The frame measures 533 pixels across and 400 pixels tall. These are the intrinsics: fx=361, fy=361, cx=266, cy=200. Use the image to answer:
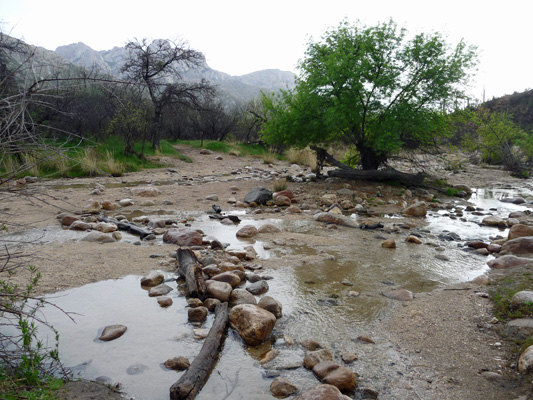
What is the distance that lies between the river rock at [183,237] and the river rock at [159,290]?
156cm

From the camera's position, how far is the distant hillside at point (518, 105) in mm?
36500

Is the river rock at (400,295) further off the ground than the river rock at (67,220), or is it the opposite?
the river rock at (400,295)

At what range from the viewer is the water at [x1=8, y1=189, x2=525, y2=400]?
8.29 ft

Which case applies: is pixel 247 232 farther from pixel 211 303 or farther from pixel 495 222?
pixel 495 222

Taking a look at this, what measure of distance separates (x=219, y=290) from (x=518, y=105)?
46.7 m

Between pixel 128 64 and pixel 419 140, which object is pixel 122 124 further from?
pixel 419 140

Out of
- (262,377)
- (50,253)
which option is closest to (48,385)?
(262,377)

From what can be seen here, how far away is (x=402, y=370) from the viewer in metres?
2.60

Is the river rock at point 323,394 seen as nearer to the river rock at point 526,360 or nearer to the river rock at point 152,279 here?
the river rock at point 526,360

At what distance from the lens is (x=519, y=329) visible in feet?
9.53

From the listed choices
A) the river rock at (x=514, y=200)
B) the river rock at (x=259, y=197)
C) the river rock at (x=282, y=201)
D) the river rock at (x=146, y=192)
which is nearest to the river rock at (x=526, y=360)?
the river rock at (x=282, y=201)

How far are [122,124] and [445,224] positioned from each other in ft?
43.1

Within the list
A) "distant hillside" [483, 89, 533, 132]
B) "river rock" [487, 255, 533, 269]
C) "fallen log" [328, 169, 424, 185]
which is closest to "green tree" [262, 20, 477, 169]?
"fallen log" [328, 169, 424, 185]

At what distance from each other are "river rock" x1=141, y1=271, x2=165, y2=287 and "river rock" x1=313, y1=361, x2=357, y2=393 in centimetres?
219
